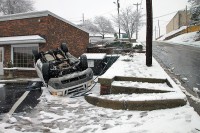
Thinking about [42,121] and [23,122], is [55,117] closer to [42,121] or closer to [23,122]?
[42,121]

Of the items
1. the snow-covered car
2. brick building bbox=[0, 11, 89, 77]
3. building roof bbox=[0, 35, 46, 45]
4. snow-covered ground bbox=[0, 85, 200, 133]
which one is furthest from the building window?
snow-covered ground bbox=[0, 85, 200, 133]

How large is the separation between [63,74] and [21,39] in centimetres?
648

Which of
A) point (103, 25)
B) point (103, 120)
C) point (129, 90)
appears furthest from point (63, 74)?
point (103, 25)

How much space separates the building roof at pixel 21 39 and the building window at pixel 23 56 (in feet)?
2.08

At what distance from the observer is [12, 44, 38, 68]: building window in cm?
1623

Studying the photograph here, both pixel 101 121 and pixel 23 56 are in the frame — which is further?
pixel 23 56

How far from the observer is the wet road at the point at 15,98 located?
8586 mm

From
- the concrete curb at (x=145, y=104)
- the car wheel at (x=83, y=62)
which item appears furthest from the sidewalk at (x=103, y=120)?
the car wheel at (x=83, y=62)

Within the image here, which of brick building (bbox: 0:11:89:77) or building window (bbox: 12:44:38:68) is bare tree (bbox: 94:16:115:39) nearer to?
brick building (bbox: 0:11:89:77)

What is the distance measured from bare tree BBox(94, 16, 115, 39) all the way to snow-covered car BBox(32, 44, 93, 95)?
50.7 meters

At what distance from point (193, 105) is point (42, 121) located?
4.74 meters

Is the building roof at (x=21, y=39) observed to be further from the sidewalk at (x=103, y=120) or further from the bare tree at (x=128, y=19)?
the bare tree at (x=128, y=19)

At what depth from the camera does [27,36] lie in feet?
52.2

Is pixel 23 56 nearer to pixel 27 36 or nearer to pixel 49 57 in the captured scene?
pixel 27 36
